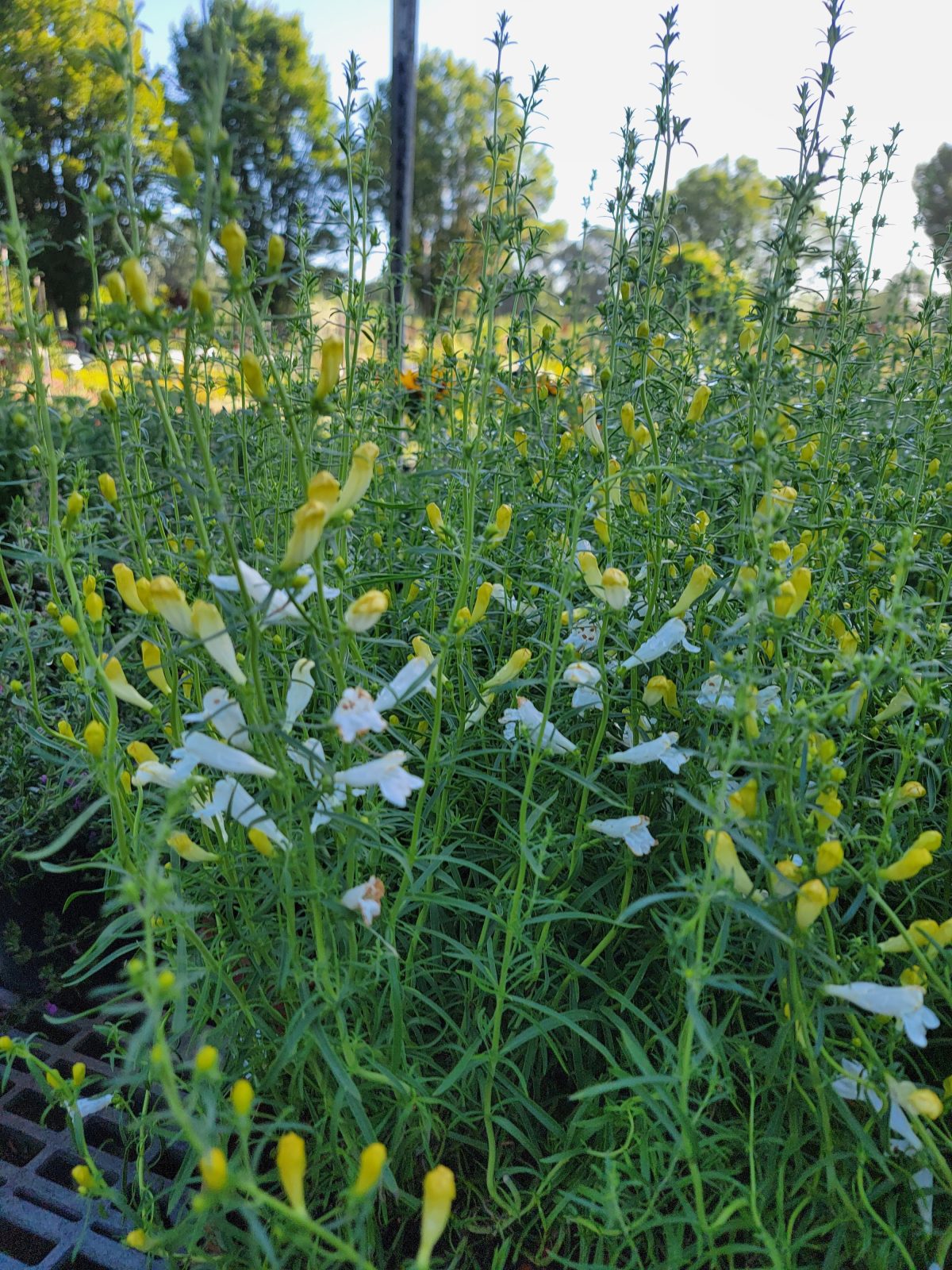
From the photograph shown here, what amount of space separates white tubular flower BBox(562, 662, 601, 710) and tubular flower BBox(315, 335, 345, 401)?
692 mm

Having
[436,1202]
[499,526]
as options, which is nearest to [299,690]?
[499,526]

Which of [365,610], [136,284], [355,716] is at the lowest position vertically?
[355,716]

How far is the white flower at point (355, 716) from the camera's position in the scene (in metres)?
1.23

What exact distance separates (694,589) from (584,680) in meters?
0.31

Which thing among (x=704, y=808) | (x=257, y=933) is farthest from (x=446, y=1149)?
(x=704, y=808)

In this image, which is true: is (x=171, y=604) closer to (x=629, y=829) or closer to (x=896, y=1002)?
(x=629, y=829)

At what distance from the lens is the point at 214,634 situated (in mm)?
1259

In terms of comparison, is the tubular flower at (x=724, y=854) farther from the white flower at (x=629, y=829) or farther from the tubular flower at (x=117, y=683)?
the tubular flower at (x=117, y=683)

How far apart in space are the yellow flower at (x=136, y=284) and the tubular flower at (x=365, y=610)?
1.56 ft

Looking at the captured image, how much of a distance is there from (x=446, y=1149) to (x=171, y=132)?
15990 mm

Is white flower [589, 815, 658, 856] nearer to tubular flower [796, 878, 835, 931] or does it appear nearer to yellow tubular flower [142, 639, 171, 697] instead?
tubular flower [796, 878, 835, 931]

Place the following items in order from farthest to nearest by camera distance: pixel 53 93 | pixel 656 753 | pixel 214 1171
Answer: pixel 53 93, pixel 656 753, pixel 214 1171

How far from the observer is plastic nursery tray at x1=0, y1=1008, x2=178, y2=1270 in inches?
68.7

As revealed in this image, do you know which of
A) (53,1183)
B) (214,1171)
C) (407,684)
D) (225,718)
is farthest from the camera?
(53,1183)
